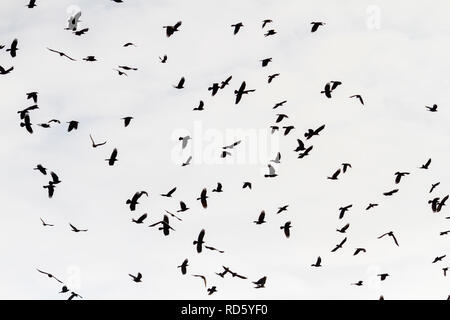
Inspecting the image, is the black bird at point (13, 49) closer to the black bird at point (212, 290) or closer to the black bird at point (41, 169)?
the black bird at point (41, 169)

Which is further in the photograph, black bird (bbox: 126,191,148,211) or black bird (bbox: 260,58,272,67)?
black bird (bbox: 260,58,272,67)

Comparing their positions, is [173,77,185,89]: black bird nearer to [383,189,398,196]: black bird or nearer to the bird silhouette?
the bird silhouette

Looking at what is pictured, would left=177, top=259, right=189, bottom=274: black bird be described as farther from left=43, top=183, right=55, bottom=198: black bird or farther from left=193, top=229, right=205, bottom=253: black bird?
left=43, top=183, right=55, bottom=198: black bird

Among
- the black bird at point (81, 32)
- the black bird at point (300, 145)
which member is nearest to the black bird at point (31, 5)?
the black bird at point (81, 32)

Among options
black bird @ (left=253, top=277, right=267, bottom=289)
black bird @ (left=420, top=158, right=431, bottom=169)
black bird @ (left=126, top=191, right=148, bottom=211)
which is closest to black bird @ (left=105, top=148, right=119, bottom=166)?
black bird @ (left=126, top=191, right=148, bottom=211)

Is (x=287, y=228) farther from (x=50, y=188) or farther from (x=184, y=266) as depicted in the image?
(x=50, y=188)

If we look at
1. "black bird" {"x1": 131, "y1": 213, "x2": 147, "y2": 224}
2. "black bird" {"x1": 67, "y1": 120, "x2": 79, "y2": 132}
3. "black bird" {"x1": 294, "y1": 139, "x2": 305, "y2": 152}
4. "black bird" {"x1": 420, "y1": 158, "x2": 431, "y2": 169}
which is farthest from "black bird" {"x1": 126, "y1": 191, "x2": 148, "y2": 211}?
"black bird" {"x1": 420, "y1": 158, "x2": 431, "y2": 169}

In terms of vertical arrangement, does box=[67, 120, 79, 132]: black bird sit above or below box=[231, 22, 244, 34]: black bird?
below

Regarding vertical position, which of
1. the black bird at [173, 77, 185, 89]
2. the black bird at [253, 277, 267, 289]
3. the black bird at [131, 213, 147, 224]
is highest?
the black bird at [173, 77, 185, 89]

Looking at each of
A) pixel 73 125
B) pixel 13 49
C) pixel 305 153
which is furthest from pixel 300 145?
pixel 13 49

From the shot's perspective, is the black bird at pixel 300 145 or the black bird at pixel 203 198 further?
the black bird at pixel 300 145

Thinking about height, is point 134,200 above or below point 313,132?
below
